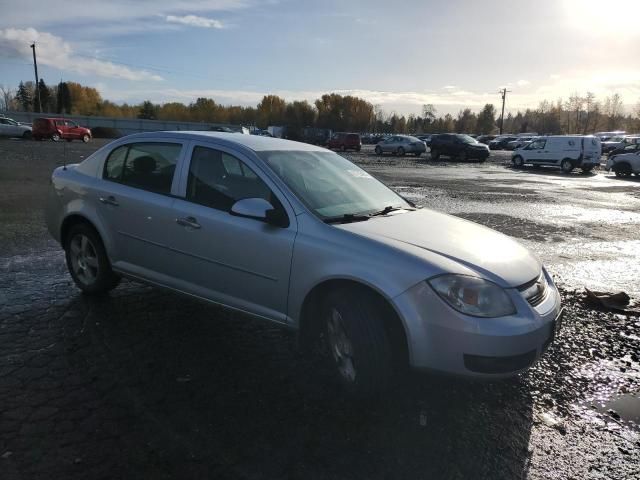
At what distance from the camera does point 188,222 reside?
3.99 metres

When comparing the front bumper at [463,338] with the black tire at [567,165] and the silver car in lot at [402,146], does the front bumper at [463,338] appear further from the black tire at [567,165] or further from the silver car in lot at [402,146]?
the silver car in lot at [402,146]

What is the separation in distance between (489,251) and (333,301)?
1121 mm

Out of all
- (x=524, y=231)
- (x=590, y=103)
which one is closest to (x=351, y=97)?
(x=590, y=103)

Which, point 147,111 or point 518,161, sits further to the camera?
point 147,111

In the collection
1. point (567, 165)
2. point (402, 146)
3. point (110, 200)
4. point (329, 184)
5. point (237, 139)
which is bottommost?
point (567, 165)

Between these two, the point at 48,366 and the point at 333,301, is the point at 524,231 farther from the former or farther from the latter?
the point at 48,366

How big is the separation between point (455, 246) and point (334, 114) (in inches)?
5082

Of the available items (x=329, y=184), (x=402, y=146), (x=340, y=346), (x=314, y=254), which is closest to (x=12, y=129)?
(x=402, y=146)

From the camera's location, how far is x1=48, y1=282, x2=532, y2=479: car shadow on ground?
267cm

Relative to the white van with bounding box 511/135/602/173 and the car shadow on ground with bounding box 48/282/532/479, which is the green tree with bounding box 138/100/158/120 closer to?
the white van with bounding box 511/135/602/173

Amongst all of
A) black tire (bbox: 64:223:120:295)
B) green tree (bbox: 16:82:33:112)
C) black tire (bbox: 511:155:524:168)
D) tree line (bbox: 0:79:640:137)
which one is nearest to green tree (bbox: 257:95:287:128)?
tree line (bbox: 0:79:640:137)

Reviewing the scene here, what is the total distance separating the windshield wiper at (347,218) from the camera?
3.54m

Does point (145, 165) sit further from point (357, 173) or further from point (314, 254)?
point (314, 254)

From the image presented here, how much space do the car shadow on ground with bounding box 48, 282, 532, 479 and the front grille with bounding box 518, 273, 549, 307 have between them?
0.71 meters
